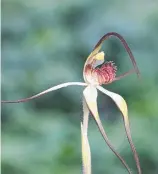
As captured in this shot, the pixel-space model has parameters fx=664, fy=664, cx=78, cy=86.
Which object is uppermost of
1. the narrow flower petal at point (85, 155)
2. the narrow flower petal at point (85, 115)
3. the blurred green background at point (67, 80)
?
the blurred green background at point (67, 80)

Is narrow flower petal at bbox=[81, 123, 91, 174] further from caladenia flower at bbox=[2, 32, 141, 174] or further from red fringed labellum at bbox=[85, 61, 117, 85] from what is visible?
red fringed labellum at bbox=[85, 61, 117, 85]

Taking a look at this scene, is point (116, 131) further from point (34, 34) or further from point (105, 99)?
point (34, 34)

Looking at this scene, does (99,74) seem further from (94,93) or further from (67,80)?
(67,80)

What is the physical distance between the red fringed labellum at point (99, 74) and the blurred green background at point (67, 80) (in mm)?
860

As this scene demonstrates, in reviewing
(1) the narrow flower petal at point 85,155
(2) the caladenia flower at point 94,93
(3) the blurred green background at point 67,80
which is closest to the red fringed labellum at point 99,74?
(2) the caladenia flower at point 94,93

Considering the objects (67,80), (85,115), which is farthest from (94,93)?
(67,80)

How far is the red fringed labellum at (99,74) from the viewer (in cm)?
134

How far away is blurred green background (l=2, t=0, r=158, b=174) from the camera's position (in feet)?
7.46

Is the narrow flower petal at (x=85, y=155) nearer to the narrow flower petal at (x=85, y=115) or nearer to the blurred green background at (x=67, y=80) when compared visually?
the narrow flower petal at (x=85, y=115)

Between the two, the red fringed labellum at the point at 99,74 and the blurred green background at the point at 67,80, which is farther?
the blurred green background at the point at 67,80

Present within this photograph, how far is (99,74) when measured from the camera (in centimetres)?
135

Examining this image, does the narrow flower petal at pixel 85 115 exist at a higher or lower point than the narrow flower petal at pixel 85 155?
higher

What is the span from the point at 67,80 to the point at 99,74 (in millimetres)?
1107

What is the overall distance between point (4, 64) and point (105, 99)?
42cm
